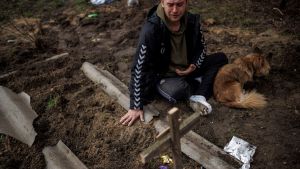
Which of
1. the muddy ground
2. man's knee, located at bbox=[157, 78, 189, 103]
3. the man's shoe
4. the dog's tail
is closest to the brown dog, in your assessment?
the dog's tail

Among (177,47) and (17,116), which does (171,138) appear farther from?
(17,116)

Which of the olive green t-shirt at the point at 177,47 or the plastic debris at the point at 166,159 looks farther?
the olive green t-shirt at the point at 177,47

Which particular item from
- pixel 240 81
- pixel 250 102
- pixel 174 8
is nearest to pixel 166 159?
pixel 250 102

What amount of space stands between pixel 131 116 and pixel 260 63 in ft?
6.10

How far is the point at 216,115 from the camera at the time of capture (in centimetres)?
387

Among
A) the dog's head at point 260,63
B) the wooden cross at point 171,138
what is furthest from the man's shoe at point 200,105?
the wooden cross at point 171,138

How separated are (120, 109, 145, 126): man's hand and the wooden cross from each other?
4.56 ft

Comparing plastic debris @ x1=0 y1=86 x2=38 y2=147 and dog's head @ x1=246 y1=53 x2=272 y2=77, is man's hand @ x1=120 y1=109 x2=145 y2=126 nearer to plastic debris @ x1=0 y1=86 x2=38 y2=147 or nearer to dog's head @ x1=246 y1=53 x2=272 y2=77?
plastic debris @ x1=0 y1=86 x2=38 y2=147

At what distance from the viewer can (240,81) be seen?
4.11 metres

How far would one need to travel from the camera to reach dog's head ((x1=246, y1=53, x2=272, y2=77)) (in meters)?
4.23

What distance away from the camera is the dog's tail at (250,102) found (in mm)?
3869

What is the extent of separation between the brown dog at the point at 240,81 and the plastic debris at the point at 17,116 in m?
2.32

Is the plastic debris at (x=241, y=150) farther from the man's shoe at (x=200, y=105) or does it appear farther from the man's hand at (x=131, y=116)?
the man's hand at (x=131, y=116)

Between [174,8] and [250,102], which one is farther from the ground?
[174,8]
